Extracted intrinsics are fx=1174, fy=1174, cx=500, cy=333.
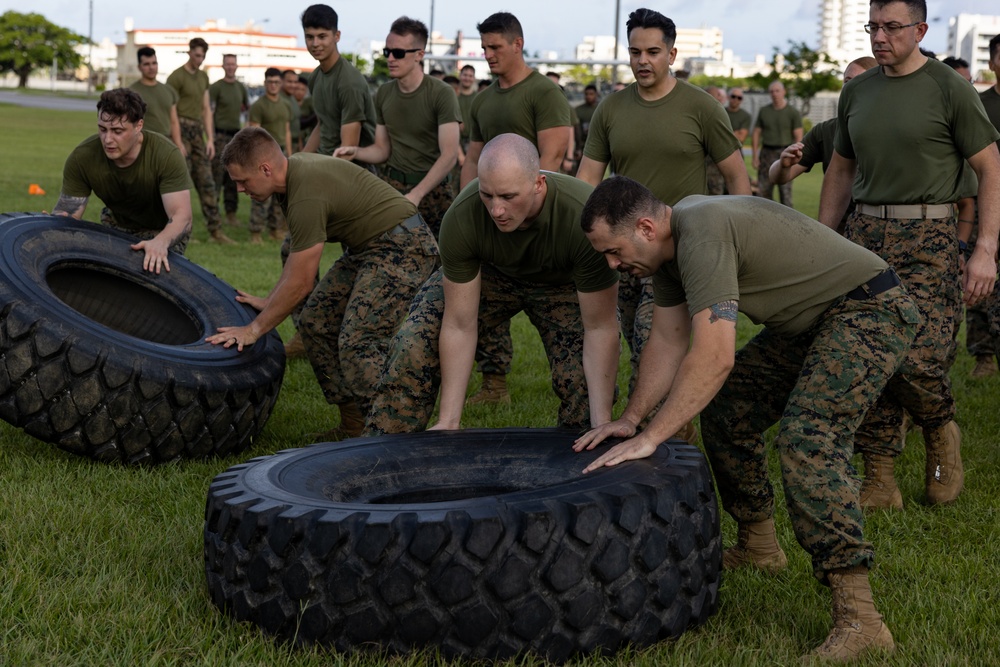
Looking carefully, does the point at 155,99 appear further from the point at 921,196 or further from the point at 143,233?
the point at 921,196

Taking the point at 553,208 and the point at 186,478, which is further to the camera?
A: the point at 186,478

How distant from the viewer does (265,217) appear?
14742 mm

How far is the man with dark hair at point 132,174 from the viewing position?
661cm

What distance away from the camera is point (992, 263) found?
5324 mm

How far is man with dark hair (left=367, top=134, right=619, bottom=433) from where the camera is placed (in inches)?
175

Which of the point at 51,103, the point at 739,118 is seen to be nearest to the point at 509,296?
the point at 739,118

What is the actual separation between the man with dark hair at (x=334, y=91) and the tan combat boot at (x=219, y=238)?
5.38 meters

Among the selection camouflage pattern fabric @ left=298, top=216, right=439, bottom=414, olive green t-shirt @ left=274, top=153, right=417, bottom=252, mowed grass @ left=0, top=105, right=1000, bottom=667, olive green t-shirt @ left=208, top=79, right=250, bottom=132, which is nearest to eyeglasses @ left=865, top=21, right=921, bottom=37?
mowed grass @ left=0, top=105, right=1000, bottom=667

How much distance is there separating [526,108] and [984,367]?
3686 mm

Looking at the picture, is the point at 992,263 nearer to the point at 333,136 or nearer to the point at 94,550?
the point at 94,550

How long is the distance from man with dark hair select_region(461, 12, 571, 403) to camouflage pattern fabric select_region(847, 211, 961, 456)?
7.34 ft

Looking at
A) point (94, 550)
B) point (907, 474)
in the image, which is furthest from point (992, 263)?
point (94, 550)

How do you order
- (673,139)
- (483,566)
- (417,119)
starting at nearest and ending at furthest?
(483,566) → (673,139) → (417,119)

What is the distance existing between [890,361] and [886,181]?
180 cm
